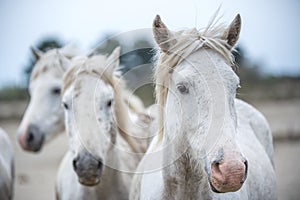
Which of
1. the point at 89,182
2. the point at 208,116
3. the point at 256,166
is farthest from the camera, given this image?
the point at 256,166

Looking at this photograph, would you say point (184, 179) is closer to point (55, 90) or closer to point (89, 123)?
point (89, 123)

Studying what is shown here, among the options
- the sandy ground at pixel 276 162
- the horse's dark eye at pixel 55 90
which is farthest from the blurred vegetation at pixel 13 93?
the horse's dark eye at pixel 55 90

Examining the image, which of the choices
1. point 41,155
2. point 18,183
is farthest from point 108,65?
point 41,155

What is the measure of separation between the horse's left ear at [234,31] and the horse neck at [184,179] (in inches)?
31.4

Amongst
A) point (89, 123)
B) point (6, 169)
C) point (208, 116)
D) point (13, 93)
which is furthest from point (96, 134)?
point (13, 93)

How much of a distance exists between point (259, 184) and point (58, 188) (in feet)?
6.60

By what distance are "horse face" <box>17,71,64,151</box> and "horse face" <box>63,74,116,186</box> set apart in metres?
1.32

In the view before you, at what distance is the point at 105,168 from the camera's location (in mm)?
4059

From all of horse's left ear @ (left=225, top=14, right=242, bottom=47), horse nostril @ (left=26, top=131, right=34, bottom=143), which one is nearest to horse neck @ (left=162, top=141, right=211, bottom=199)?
horse's left ear @ (left=225, top=14, right=242, bottom=47)

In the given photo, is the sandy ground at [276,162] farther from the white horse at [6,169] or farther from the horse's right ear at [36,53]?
the horse's right ear at [36,53]

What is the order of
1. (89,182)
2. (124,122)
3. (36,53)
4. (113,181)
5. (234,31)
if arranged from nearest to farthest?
(234,31) → (89,182) → (113,181) → (124,122) → (36,53)

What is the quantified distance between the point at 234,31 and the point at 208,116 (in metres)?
0.70

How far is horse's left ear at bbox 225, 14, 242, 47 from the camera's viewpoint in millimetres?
3074

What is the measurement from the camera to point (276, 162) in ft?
34.8
